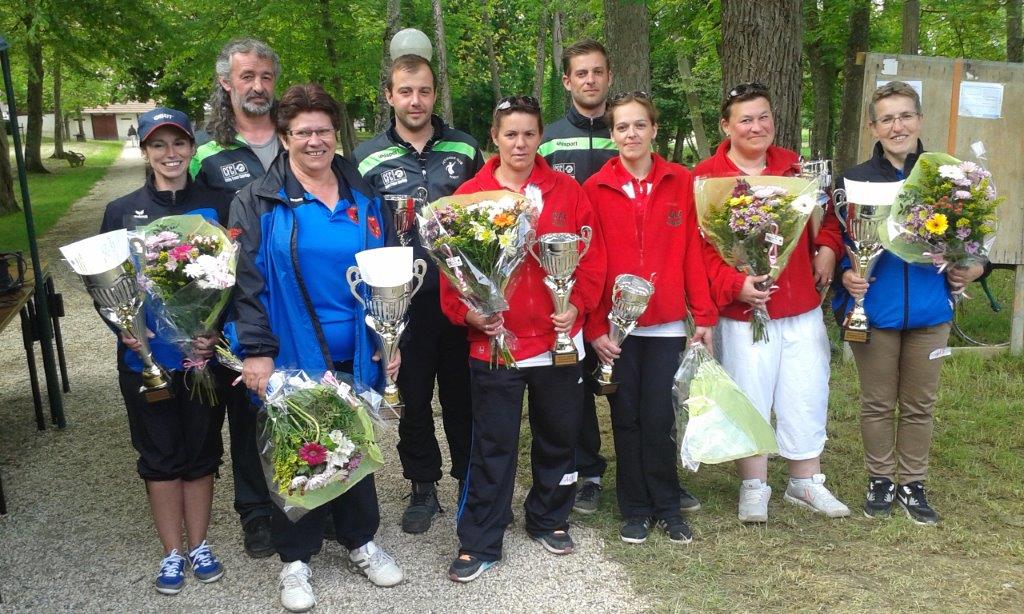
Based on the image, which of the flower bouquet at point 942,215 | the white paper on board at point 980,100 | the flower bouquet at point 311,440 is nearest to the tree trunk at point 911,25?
the white paper on board at point 980,100

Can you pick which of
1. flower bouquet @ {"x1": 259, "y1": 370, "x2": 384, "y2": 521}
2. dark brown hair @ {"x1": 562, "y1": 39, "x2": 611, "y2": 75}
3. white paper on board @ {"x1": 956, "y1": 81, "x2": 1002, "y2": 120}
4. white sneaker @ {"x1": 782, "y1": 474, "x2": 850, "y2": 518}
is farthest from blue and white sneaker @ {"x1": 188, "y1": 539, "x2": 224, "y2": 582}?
white paper on board @ {"x1": 956, "y1": 81, "x2": 1002, "y2": 120}

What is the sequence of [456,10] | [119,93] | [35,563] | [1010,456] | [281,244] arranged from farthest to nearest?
[119,93]
[456,10]
[1010,456]
[35,563]
[281,244]

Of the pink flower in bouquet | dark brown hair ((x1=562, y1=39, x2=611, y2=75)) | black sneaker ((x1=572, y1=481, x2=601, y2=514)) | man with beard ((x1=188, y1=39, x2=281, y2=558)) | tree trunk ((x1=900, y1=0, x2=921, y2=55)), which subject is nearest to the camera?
the pink flower in bouquet

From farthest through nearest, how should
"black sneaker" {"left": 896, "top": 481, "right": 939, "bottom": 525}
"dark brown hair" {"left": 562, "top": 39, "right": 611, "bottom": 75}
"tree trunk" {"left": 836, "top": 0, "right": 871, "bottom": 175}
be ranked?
"tree trunk" {"left": 836, "top": 0, "right": 871, "bottom": 175}
"dark brown hair" {"left": 562, "top": 39, "right": 611, "bottom": 75}
"black sneaker" {"left": 896, "top": 481, "right": 939, "bottom": 525}

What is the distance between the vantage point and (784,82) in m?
6.09

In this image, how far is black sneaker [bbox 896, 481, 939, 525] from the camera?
14.4 feet

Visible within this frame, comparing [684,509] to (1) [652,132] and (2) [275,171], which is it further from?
(2) [275,171]

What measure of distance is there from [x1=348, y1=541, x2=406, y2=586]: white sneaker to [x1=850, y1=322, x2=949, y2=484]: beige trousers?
8.29 feet

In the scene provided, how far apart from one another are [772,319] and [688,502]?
1131mm

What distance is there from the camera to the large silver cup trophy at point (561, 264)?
3609 millimetres

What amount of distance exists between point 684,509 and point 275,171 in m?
2.74

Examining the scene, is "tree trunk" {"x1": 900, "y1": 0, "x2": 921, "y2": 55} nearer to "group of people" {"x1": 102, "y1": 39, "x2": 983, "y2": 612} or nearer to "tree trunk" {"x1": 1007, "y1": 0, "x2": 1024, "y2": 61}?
"tree trunk" {"x1": 1007, "y1": 0, "x2": 1024, "y2": 61}

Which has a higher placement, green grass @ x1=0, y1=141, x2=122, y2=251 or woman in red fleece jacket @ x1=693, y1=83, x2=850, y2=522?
woman in red fleece jacket @ x1=693, y1=83, x2=850, y2=522

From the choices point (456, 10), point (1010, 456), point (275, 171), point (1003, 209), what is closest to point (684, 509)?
point (1010, 456)
